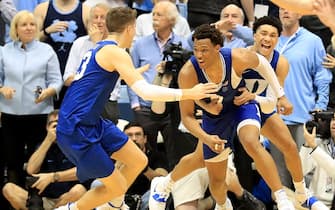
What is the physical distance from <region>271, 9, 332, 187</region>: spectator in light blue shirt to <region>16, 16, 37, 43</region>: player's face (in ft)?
7.80

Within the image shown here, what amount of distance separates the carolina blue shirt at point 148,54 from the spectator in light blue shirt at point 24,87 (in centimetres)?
79

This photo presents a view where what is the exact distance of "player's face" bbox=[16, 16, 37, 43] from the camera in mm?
7711

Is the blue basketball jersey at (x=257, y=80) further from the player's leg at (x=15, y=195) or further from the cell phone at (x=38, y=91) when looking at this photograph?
the player's leg at (x=15, y=195)

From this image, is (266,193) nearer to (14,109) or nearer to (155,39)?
(155,39)

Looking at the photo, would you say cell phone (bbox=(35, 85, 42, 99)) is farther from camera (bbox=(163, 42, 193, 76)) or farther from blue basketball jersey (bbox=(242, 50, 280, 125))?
blue basketball jersey (bbox=(242, 50, 280, 125))

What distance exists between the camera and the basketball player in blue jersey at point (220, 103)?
19.9ft

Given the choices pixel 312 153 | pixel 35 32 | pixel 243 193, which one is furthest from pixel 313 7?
pixel 35 32

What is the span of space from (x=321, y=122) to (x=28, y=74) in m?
2.77

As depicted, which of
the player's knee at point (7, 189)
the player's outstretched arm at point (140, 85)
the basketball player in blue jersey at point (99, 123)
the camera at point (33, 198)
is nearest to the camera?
the player's outstretched arm at point (140, 85)

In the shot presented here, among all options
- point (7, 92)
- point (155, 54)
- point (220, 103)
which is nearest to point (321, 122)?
point (220, 103)

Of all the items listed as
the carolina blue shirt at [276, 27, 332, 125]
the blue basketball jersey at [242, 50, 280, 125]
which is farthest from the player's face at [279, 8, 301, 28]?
the blue basketball jersey at [242, 50, 280, 125]

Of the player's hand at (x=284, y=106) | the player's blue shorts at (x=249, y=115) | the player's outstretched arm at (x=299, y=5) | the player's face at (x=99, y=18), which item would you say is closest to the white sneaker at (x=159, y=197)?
the player's blue shorts at (x=249, y=115)

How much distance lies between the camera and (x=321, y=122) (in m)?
7.25

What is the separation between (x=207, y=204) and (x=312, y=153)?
42.4 inches
